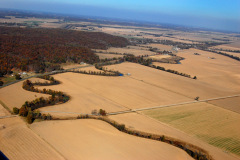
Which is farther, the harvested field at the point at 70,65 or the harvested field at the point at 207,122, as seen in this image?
the harvested field at the point at 70,65

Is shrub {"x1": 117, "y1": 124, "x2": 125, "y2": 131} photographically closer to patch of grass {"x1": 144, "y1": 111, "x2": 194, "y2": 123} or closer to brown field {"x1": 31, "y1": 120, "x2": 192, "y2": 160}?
brown field {"x1": 31, "y1": 120, "x2": 192, "y2": 160}

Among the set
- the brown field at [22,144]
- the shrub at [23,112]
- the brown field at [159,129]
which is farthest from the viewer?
the shrub at [23,112]

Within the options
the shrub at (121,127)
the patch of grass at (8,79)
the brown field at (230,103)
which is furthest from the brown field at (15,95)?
the brown field at (230,103)

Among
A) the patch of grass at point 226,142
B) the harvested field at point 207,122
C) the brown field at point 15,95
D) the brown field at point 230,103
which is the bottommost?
the patch of grass at point 226,142

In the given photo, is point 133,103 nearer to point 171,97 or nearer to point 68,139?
point 171,97

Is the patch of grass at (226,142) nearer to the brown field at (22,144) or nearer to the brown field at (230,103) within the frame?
the brown field at (230,103)

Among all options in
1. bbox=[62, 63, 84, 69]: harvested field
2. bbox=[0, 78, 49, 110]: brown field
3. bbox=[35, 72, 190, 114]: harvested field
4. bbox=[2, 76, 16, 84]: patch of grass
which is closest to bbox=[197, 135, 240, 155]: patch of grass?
bbox=[35, 72, 190, 114]: harvested field

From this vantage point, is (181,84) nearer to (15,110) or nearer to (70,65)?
(70,65)
